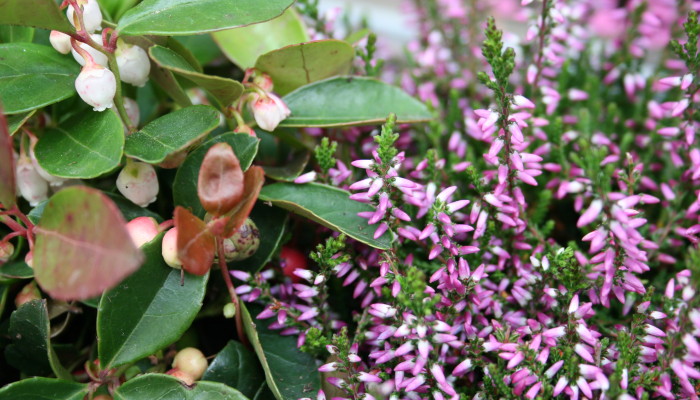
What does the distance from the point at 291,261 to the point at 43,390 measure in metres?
0.34

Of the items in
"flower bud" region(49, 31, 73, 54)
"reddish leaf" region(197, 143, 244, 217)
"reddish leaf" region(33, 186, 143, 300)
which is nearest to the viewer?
"reddish leaf" region(33, 186, 143, 300)

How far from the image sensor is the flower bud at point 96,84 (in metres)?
0.69

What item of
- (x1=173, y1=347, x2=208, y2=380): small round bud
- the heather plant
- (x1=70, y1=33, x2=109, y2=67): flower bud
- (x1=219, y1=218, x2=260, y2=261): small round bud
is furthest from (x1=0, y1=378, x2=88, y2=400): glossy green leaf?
(x1=70, y1=33, x2=109, y2=67): flower bud

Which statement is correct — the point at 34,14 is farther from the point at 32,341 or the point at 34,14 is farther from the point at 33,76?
the point at 32,341

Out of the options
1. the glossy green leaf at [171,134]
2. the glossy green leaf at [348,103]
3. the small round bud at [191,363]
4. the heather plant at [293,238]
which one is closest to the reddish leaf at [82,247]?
the heather plant at [293,238]

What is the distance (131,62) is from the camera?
0.77 m

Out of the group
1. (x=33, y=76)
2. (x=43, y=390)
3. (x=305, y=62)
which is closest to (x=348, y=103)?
(x=305, y=62)

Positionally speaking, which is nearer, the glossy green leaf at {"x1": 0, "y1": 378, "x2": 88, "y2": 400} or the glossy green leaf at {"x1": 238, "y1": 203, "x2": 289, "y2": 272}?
the glossy green leaf at {"x1": 0, "y1": 378, "x2": 88, "y2": 400}

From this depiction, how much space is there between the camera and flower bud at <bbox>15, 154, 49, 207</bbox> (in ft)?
2.58

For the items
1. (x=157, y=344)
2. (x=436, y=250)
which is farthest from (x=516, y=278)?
(x=157, y=344)

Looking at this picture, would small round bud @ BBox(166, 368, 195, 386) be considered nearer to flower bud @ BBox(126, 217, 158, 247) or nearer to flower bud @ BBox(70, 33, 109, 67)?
flower bud @ BBox(126, 217, 158, 247)

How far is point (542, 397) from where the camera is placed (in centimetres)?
68

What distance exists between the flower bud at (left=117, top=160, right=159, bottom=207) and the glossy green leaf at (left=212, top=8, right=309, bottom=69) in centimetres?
25

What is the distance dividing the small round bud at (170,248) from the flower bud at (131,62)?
0.22 meters
